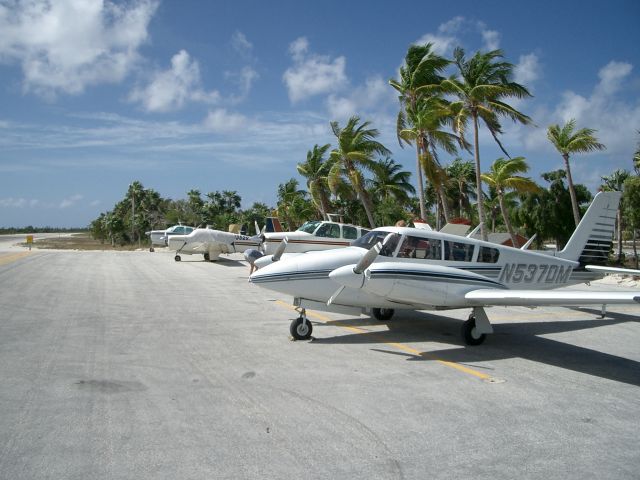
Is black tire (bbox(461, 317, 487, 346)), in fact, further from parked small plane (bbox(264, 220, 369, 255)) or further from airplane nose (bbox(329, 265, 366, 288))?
parked small plane (bbox(264, 220, 369, 255))

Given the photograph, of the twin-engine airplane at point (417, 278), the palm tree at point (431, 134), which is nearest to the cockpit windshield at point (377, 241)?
the twin-engine airplane at point (417, 278)

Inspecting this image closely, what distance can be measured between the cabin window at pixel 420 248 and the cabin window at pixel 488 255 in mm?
1131

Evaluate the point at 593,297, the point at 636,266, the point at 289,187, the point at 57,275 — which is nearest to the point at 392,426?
the point at 593,297

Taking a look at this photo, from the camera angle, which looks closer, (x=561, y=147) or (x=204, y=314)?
(x=204, y=314)

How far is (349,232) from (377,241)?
11304 millimetres

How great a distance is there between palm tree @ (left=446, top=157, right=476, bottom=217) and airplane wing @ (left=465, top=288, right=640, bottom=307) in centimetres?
3935

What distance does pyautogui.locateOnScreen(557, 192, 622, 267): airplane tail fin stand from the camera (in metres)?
12.5

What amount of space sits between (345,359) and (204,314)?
547 centimetres

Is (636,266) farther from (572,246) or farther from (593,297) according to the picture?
(593,297)

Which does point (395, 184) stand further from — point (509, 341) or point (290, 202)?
point (509, 341)

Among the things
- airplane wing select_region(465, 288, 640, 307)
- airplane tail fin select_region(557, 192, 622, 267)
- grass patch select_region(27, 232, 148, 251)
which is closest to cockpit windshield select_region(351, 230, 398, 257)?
airplane wing select_region(465, 288, 640, 307)

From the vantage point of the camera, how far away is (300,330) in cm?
967

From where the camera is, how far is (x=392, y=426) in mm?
5359

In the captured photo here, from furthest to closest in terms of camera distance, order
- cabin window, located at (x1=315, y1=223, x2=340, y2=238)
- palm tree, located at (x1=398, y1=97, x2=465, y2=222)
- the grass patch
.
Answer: the grass patch → palm tree, located at (x1=398, y1=97, x2=465, y2=222) → cabin window, located at (x1=315, y1=223, x2=340, y2=238)
